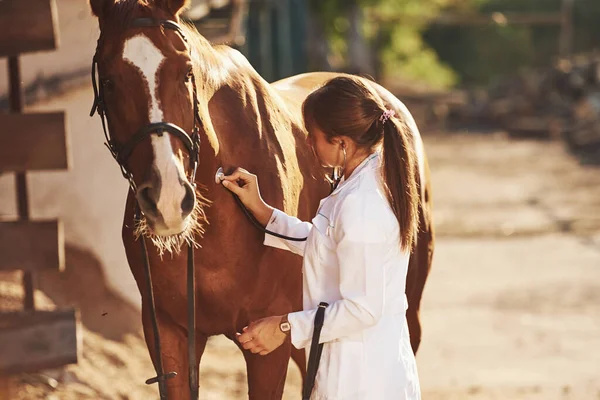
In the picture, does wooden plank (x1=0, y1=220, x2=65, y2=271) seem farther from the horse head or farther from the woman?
the woman

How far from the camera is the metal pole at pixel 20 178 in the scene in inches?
172

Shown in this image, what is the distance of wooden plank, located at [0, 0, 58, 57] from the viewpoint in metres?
4.12

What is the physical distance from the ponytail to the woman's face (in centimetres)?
14

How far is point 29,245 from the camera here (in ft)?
14.0

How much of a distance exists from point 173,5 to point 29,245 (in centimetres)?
173

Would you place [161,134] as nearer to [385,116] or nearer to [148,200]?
[148,200]

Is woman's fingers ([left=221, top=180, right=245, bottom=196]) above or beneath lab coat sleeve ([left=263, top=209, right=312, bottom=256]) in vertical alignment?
above

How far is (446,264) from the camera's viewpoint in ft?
29.5

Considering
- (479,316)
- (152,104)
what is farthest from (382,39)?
(152,104)

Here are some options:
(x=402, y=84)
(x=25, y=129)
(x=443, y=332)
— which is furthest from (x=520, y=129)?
(x=25, y=129)

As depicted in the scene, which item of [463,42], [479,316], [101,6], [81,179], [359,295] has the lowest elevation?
[463,42]

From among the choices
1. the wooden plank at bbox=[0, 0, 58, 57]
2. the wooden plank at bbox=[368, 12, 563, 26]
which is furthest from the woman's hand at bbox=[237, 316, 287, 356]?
the wooden plank at bbox=[368, 12, 563, 26]

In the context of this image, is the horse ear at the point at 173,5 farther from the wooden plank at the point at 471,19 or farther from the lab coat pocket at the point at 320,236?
the wooden plank at the point at 471,19

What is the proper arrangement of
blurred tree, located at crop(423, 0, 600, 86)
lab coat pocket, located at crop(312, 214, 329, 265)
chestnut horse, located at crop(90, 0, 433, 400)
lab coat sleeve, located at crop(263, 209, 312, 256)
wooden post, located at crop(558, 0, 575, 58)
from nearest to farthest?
1. chestnut horse, located at crop(90, 0, 433, 400)
2. lab coat pocket, located at crop(312, 214, 329, 265)
3. lab coat sleeve, located at crop(263, 209, 312, 256)
4. wooden post, located at crop(558, 0, 575, 58)
5. blurred tree, located at crop(423, 0, 600, 86)
